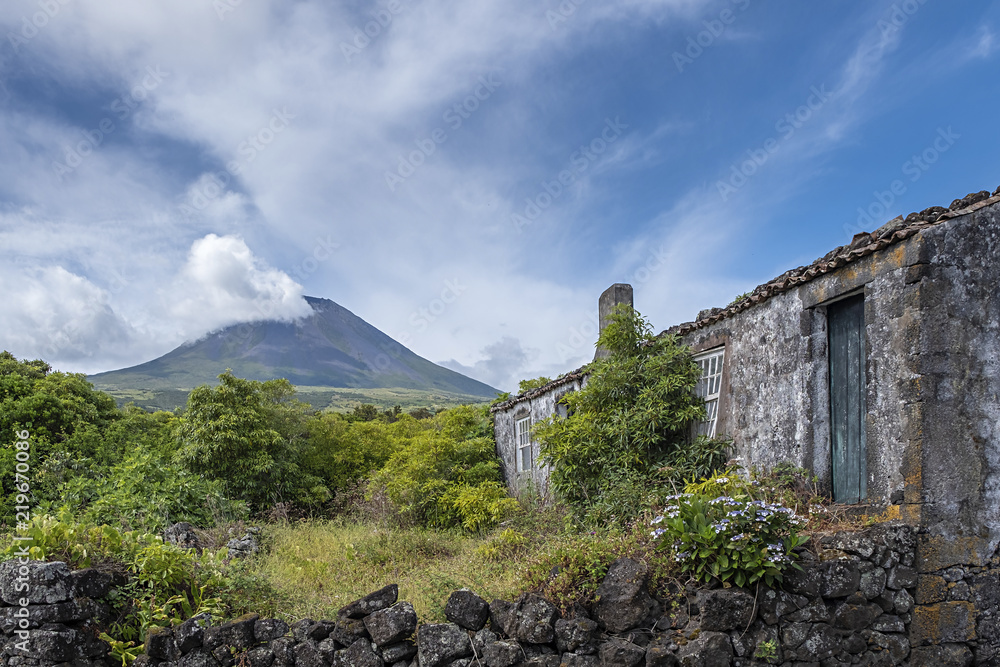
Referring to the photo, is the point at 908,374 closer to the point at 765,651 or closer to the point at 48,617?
the point at 765,651

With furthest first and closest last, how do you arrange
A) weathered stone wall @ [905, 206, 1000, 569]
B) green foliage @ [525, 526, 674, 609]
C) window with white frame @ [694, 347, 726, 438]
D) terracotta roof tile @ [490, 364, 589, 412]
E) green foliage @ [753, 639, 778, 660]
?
terracotta roof tile @ [490, 364, 589, 412] < window with white frame @ [694, 347, 726, 438] < weathered stone wall @ [905, 206, 1000, 569] < green foliage @ [525, 526, 674, 609] < green foliage @ [753, 639, 778, 660]

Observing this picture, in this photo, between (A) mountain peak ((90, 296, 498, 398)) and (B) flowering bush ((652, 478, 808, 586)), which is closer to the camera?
(B) flowering bush ((652, 478, 808, 586))

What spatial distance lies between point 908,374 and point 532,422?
8683mm

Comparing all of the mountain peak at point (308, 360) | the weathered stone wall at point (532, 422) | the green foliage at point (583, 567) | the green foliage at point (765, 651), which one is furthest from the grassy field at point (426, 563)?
the mountain peak at point (308, 360)

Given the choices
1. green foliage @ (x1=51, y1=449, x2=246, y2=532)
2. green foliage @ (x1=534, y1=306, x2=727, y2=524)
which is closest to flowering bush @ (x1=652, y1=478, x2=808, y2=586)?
green foliage @ (x1=534, y1=306, x2=727, y2=524)

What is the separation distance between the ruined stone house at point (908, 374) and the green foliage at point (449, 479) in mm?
5768

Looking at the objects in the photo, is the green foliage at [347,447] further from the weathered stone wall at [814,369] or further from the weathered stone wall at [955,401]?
the weathered stone wall at [955,401]

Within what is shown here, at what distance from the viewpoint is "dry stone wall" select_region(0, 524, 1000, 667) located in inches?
203

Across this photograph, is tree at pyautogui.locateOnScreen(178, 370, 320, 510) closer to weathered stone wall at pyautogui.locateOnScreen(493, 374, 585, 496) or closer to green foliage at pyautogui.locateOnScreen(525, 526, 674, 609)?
weathered stone wall at pyautogui.locateOnScreen(493, 374, 585, 496)

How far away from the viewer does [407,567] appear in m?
8.56

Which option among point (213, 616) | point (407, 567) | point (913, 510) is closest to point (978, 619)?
point (913, 510)

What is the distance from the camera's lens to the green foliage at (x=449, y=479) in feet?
37.3

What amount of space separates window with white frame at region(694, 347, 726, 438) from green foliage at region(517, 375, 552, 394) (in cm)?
466

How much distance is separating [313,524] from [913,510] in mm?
10307
